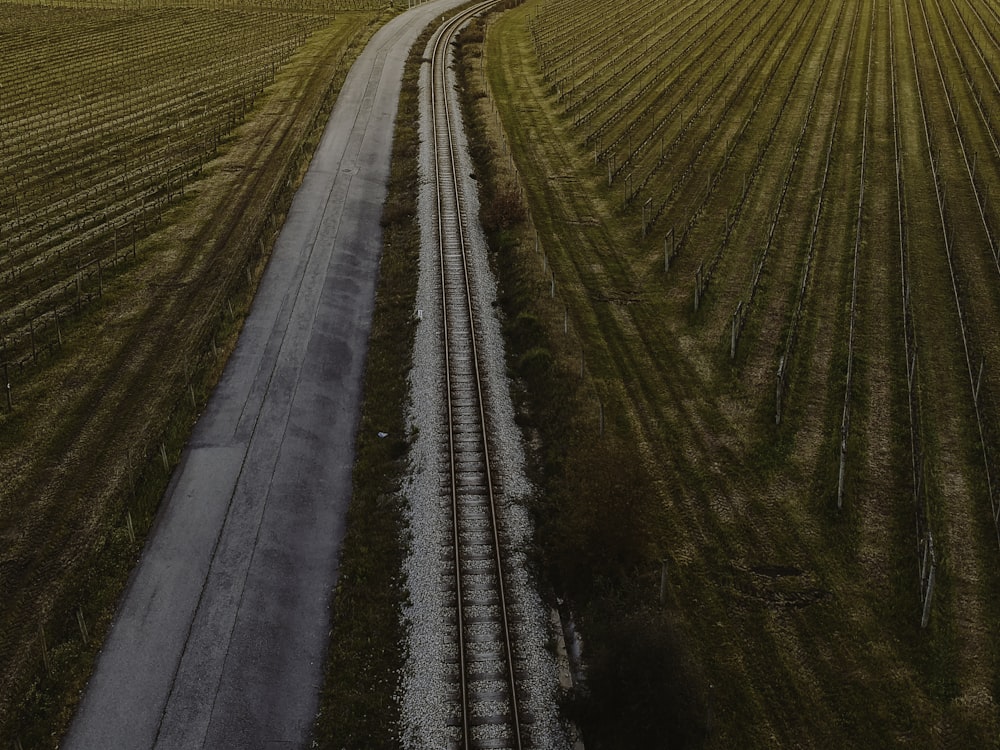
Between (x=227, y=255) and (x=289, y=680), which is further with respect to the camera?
(x=227, y=255)

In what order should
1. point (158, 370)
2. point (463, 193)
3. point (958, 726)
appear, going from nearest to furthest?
point (958, 726), point (158, 370), point (463, 193)

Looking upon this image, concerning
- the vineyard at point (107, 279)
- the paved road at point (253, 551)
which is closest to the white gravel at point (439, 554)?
the paved road at point (253, 551)

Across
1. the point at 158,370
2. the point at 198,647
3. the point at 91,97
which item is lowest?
the point at 198,647

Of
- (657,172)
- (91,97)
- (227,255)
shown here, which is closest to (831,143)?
(657,172)

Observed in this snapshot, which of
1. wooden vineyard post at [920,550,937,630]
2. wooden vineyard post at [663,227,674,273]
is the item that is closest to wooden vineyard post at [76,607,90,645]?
wooden vineyard post at [920,550,937,630]

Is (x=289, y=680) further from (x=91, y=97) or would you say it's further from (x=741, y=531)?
(x=91, y=97)

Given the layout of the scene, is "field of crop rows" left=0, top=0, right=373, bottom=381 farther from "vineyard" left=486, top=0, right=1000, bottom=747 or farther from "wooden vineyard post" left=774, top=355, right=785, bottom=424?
"wooden vineyard post" left=774, top=355, right=785, bottom=424
